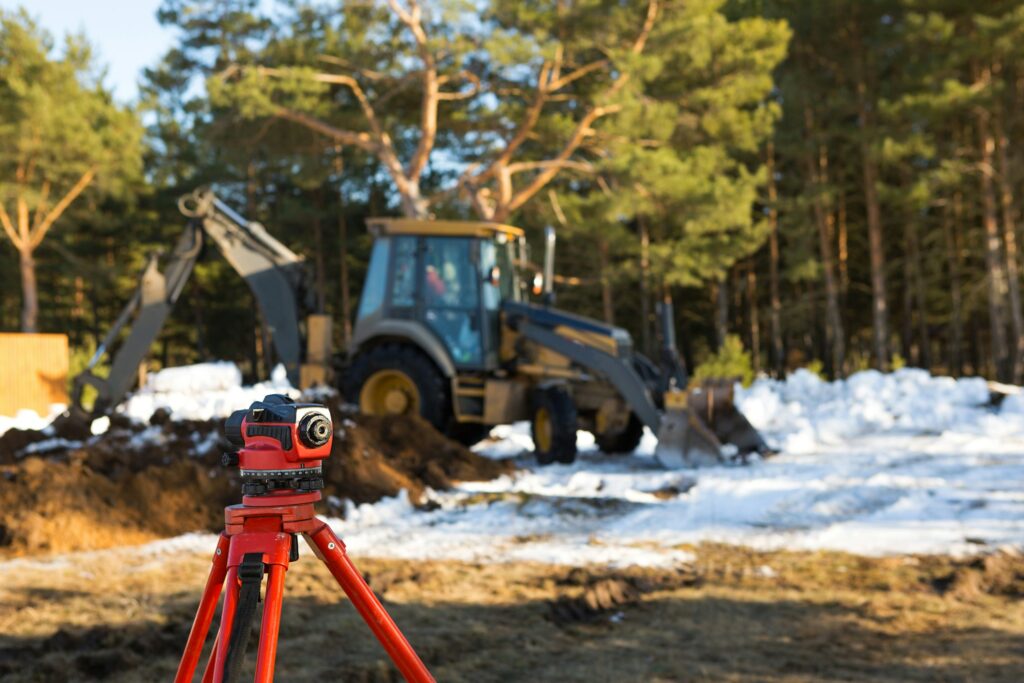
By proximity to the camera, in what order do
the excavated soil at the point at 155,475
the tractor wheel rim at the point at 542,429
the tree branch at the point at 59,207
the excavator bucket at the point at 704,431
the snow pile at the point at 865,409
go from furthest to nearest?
the tree branch at the point at 59,207, the snow pile at the point at 865,409, the tractor wheel rim at the point at 542,429, the excavator bucket at the point at 704,431, the excavated soil at the point at 155,475

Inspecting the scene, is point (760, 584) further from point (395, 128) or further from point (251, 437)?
point (395, 128)

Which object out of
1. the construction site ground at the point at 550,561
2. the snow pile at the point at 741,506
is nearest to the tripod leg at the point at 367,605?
the construction site ground at the point at 550,561

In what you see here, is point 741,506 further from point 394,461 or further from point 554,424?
point 394,461

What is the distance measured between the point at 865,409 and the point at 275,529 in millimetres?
13471

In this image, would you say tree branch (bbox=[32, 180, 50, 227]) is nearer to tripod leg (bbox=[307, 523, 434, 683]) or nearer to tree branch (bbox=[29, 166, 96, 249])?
tree branch (bbox=[29, 166, 96, 249])

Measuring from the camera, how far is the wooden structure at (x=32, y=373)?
20.4 meters

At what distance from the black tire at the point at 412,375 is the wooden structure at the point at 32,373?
11.7m

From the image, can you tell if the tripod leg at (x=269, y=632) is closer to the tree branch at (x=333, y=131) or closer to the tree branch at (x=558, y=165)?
the tree branch at (x=333, y=131)

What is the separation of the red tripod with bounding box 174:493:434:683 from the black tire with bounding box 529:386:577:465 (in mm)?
8693

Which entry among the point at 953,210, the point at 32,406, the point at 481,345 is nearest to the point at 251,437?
the point at 481,345

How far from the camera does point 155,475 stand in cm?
784

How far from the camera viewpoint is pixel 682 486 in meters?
8.99

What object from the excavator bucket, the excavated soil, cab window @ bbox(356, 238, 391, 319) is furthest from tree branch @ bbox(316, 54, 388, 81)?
the excavator bucket

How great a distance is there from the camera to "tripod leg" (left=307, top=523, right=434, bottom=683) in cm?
184
